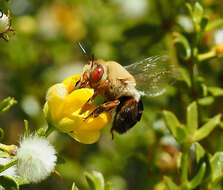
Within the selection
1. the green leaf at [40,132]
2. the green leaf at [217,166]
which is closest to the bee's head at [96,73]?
the green leaf at [40,132]

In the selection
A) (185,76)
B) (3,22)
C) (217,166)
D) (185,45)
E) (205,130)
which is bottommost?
(217,166)

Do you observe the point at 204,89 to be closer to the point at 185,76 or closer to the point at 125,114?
the point at 185,76

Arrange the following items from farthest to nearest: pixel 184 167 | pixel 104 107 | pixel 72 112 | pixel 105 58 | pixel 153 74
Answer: pixel 105 58 → pixel 153 74 → pixel 184 167 → pixel 104 107 → pixel 72 112

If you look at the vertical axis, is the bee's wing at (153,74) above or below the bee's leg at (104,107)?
below

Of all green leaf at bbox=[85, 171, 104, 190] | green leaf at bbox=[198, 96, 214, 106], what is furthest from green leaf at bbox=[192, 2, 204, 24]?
green leaf at bbox=[85, 171, 104, 190]

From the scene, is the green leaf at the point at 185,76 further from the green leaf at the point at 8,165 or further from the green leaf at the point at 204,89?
the green leaf at the point at 8,165

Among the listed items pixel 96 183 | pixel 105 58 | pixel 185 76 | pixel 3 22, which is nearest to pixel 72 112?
pixel 96 183

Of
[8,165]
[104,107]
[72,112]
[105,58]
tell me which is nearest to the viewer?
[8,165]
